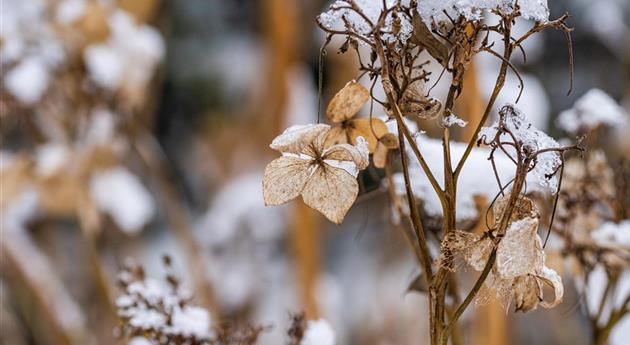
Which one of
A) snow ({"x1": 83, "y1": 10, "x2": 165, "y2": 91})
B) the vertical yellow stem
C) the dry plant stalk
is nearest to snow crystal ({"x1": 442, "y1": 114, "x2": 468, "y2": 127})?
the dry plant stalk

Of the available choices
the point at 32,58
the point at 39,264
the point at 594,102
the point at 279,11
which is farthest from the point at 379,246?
the point at 594,102

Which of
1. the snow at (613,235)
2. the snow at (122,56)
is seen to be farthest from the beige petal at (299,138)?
the snow at (122,56)

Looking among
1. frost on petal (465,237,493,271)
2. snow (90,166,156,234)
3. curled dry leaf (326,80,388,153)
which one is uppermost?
snow (90,166,156,234)

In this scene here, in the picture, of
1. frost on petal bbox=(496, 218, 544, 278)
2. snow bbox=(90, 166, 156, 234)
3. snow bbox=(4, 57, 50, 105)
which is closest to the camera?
frost on petal bbox=(496, 218, 544, 278)

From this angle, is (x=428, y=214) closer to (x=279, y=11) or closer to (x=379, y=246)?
(x=279, y=11)

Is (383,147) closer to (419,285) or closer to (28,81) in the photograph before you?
(419,285)

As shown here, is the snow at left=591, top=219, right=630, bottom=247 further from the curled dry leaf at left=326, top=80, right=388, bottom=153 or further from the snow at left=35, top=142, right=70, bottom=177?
the snow at left=35, top=142, right=70, bottom=177

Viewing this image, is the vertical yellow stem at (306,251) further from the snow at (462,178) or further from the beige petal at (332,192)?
the beige petal at (332,192)
